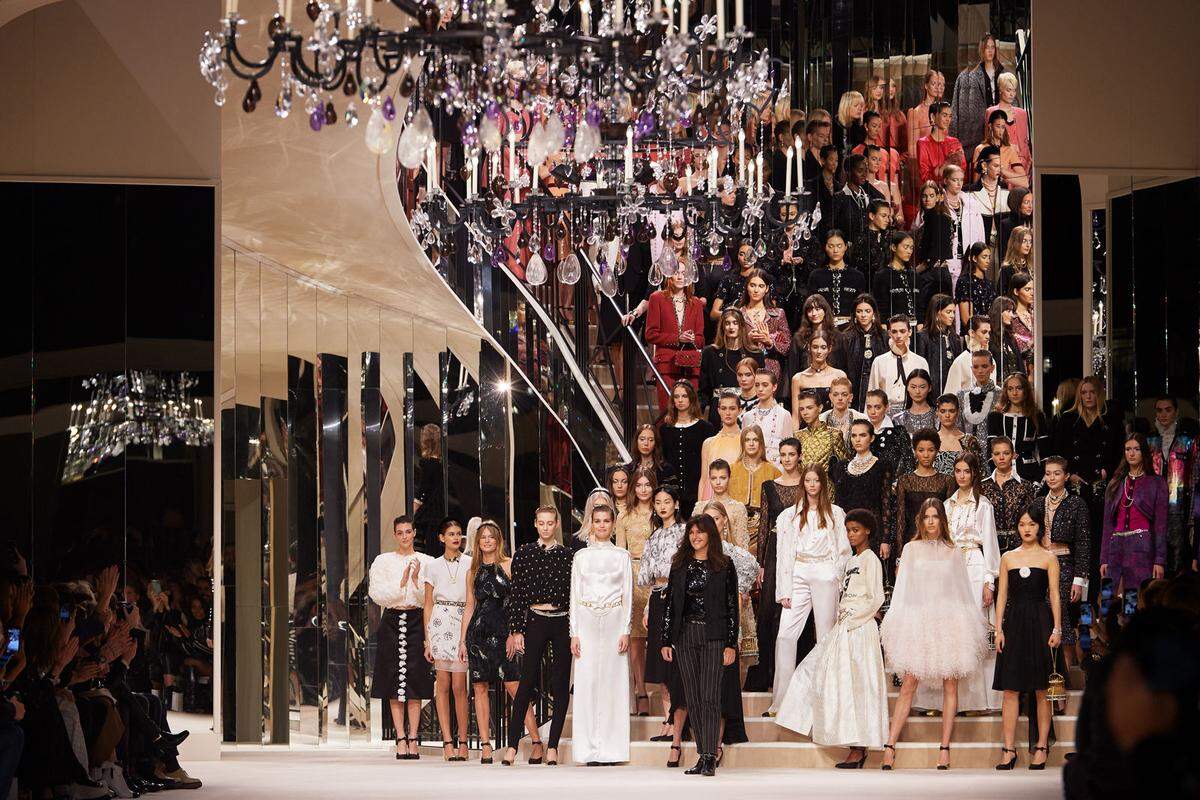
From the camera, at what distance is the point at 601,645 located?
8.95 meters

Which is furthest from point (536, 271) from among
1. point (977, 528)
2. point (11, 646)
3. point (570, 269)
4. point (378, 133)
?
point (378, 133)

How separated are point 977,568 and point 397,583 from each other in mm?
3280

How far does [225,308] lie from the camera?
11.9 meters

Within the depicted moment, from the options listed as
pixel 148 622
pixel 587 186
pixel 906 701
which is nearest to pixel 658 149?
pixel 587 186

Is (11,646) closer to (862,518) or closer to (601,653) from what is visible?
(601,653)

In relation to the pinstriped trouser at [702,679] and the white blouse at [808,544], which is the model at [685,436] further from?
the pinstriped trouser at [702,679]

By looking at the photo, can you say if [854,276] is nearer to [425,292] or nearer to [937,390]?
[937,390]

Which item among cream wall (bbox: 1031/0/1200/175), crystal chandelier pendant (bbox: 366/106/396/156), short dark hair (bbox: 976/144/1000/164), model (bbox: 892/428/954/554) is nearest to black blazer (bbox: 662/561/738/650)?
model (bbox: 892/428/954/554)

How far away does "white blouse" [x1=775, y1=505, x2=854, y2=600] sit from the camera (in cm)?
913

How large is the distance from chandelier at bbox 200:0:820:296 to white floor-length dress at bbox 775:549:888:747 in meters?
2.09

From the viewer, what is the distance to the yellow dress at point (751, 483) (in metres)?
10.1

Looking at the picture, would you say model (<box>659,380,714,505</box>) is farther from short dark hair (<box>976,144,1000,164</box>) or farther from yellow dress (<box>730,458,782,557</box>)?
short dark hair (<box>976,144,1000,164</box>)

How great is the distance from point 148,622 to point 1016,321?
6819 millimetres

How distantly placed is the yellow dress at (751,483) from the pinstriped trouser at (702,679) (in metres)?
1.65
